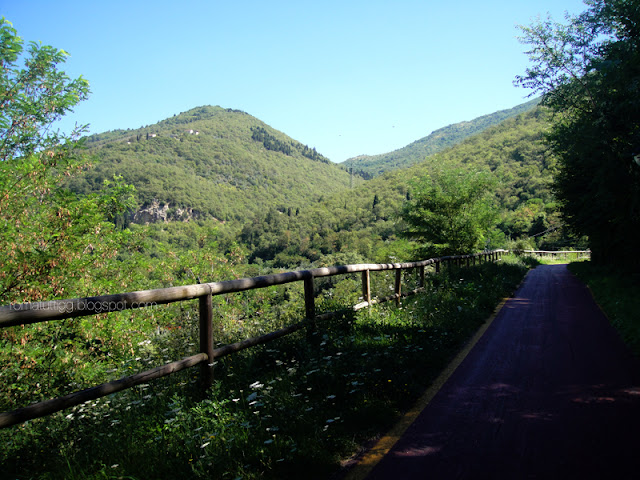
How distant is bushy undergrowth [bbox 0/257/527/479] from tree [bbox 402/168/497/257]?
23.0m

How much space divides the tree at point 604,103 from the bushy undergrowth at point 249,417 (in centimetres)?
804

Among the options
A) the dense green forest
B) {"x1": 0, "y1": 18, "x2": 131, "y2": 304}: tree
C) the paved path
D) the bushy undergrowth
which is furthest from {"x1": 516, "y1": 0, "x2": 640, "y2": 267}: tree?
{"x1": 0, "y1": 18, "x2": 131, "y2": 304}: tree

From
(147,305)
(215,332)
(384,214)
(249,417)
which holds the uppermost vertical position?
(384,214)

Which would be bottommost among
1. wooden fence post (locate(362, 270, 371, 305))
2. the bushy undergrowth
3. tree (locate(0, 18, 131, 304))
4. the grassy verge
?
the grassy verge

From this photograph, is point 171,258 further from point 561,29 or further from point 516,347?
point 561,29

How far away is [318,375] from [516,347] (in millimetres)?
3799

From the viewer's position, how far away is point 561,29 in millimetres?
16578

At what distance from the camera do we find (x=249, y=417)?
138 inches

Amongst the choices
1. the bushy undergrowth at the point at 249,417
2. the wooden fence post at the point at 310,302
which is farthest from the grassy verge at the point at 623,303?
the wooden fence post at the point at 310,302

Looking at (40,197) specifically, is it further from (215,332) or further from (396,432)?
(396,432)

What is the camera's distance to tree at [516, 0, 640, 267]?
951cm

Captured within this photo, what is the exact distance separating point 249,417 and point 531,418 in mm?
2594

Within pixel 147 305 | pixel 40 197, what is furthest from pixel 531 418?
pixel 40 197

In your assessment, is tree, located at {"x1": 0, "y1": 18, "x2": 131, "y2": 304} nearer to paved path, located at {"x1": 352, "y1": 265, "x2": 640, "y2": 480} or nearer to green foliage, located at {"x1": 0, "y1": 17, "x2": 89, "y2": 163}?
green foliage, located at {"x1": 0, "y1": 17, "x2": 89, "y2": 163}
